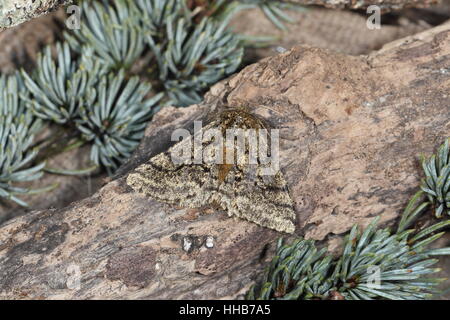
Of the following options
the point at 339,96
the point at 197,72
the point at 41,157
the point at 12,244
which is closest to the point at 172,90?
the point at 197,72

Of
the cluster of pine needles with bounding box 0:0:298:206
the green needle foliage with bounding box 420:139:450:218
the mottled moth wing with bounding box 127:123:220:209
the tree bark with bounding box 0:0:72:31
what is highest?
the tree bark with bounding box 0:0:72:31

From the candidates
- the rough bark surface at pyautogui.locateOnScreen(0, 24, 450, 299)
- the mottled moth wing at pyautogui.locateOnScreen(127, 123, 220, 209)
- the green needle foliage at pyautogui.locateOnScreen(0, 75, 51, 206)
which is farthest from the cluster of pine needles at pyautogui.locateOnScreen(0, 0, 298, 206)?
the mottled moth wing at pyautogui.locateOnScreen(127, 123, 220, 209)

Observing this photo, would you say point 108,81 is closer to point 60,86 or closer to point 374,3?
point 60,86

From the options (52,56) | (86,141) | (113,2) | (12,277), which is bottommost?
(12,277)

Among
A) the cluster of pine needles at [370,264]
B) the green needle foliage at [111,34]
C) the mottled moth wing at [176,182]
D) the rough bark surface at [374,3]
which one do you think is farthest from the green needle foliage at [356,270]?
the green needle foliage at [111,34]

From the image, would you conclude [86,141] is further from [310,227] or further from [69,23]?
[310,227]

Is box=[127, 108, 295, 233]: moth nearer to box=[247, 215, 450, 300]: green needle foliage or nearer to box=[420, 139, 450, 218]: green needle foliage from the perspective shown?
box=[247, 215, 450, 300]: green needle foliage

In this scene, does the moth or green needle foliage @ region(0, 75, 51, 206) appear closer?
the moth
